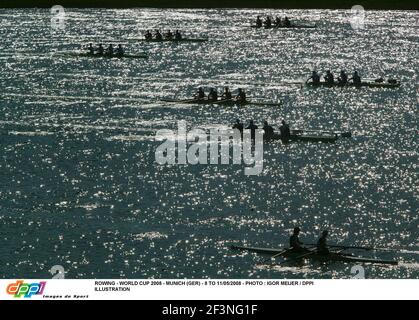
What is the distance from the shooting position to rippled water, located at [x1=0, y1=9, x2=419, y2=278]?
1572 inches

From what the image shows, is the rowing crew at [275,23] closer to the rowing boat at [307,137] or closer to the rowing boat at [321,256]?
the rowing boat at [307,137]

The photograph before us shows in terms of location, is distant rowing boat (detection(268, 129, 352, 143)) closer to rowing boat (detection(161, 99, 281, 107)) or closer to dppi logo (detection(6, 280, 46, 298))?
rowing boat (detection(161, 99, 281, 107))

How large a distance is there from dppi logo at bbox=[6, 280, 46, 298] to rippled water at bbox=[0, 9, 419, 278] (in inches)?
497

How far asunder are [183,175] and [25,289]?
2817cm

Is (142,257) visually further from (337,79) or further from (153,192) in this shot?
(337,79)

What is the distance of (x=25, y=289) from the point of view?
2497 cm

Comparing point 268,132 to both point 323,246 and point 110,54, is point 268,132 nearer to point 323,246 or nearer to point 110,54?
point 323,246

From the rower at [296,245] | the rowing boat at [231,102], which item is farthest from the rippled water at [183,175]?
the rowing boat at [231,102]

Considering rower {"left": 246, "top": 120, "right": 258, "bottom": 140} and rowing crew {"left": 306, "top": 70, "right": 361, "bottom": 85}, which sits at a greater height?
rower {"left": 246, "top": 120, "right": 258, "bottom": 140}

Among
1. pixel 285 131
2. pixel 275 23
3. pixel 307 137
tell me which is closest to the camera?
pixel 285 131

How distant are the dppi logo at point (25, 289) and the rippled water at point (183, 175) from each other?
12.6 m

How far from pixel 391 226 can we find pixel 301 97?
121ft

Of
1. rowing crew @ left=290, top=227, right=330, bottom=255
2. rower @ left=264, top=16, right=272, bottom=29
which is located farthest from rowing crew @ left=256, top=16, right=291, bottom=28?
rowing crew @ left=290, top=227, right=330, bottom=255

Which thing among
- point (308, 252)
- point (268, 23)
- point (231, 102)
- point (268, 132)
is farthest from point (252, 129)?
point (268, 23)
